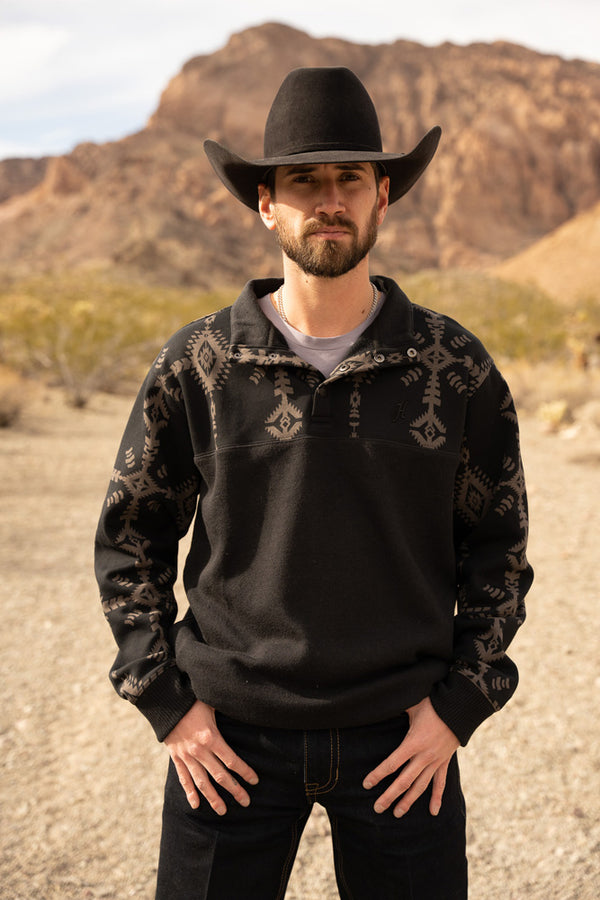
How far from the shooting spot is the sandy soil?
2934mm

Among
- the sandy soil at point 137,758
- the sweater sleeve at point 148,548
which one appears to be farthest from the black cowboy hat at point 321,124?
the sandy soil at point 137,758

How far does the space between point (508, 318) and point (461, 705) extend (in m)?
19.7

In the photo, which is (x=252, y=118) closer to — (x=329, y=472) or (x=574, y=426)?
(x=574, y=426)

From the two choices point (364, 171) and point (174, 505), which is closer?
point (364, 171)

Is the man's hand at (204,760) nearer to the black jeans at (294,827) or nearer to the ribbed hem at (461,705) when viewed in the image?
the black jeans at (294,827)

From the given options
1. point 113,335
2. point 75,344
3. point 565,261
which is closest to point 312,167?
point 75,344

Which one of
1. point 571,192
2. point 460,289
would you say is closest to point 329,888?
point 460,289

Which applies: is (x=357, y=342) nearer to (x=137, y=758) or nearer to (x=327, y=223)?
(x=327, y=223)

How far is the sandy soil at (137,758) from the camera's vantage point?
2.93 metres

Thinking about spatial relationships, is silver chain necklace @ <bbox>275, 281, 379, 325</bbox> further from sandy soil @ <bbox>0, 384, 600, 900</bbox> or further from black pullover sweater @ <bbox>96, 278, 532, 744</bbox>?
sandy soil @ <bbox>0, 384, 600, 900</bbox>

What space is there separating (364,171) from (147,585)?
3.38ft

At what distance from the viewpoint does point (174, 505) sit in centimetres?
184

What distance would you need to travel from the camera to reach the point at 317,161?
1597 mm

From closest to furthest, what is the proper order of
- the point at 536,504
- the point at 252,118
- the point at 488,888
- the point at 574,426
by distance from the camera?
the point at 488,888
the point at 536,504
the point at 574,426
the point at 252,118
